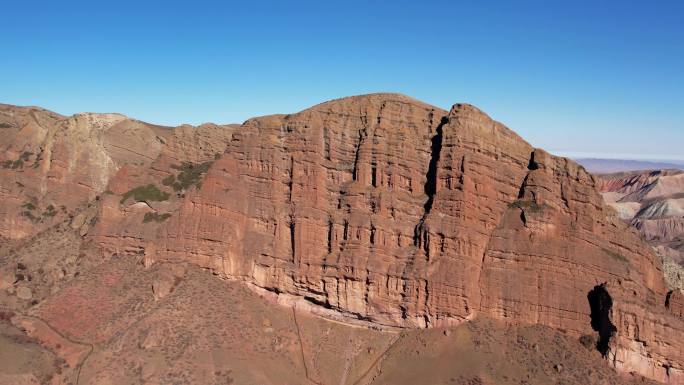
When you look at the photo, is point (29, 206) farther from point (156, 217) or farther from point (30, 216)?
point (156, 217)

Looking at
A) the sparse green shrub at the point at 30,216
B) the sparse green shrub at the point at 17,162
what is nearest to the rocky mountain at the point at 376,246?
the sparse green shrub at the point at 30,216

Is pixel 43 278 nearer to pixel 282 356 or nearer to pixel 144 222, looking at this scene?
pixel 144 222

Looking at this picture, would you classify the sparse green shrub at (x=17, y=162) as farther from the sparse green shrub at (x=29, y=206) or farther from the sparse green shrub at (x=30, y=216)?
the sparse green shrub at (x=30, y=216)

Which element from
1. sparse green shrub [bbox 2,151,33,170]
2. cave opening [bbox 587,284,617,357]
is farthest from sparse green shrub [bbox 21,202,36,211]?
cave opening [bbox 587,284,617,357]

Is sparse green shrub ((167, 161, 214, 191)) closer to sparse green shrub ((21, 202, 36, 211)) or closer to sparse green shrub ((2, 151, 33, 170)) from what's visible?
sparse green shrub ((21, 202, 36, 211))

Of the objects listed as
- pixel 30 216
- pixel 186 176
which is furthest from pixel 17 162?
pixel 186 176

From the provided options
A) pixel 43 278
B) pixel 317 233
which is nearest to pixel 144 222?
pixel 43 278

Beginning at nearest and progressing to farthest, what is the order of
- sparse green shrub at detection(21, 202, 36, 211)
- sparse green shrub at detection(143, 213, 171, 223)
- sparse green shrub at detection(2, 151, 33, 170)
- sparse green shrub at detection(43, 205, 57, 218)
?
sparse green shrub at detection(143, 213, 171, 223) → sparse green shrub at detection(43, 205, 57, 218) → sparse green shrub at detection(21, 202, 36, 211) → sparse green shrub at detection(2, 151, 33, 170)

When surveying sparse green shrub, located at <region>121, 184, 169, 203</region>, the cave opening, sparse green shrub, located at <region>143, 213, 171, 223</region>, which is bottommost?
the cave opening
